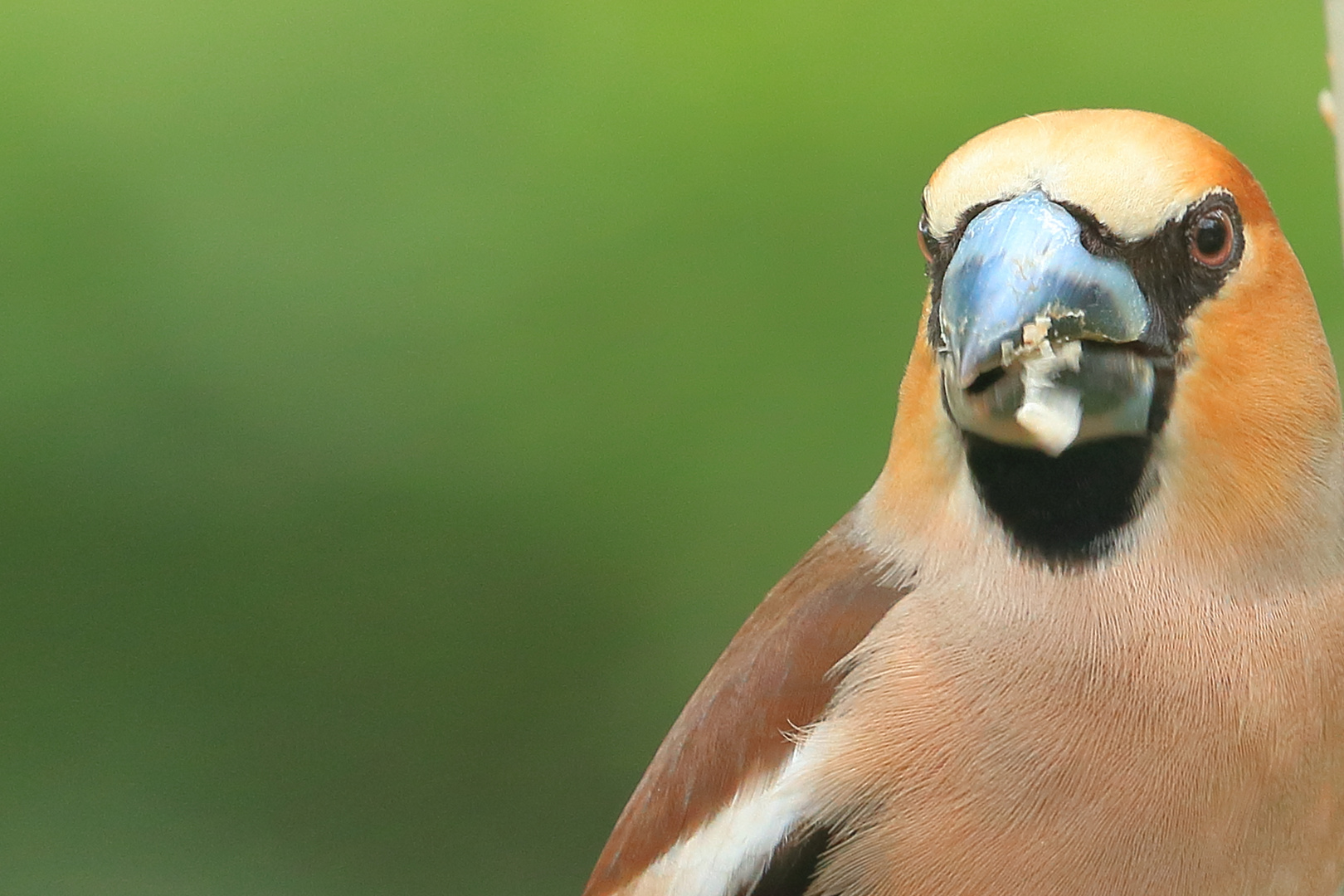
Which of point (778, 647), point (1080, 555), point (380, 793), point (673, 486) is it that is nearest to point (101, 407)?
point (380, 793)

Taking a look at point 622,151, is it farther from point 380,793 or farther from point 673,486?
point 380,793

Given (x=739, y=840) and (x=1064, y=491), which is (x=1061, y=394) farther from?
(x=739, y=840)

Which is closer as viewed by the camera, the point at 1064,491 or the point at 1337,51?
the point at 1064,491

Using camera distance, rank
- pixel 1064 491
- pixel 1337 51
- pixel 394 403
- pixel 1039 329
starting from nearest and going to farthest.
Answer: pixel 1039 329
pixel 1064 491
pixel 1337 51
pixel 394 403

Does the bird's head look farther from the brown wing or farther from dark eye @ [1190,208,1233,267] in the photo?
the brown wing

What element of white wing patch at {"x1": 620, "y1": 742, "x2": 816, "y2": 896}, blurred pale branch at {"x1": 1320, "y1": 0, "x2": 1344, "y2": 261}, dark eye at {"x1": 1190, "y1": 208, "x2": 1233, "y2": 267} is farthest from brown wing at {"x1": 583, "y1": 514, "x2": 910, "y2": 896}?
blurred pale branch at {"x1": 1320, "y1": 0, "x2": 1344, "y2": 261}

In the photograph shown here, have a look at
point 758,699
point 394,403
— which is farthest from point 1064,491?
point 394,403

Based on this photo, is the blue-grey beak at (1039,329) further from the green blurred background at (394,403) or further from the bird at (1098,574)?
the green blurred background at (394,403)
